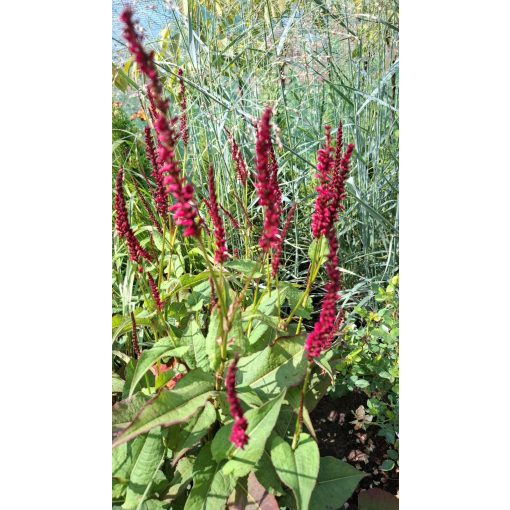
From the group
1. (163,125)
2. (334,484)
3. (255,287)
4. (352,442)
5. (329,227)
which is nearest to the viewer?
(163,125)

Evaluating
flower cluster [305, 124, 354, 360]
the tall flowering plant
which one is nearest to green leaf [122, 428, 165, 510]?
the tall flowering plant

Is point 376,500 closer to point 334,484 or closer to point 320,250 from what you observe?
point 334,484

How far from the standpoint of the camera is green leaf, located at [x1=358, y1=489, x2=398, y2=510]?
0.97m

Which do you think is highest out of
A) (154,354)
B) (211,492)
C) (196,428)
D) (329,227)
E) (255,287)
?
(329,227)

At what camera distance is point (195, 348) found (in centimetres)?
92

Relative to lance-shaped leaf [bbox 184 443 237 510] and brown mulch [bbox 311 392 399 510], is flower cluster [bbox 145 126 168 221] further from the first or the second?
brown mulch [bbox 311 392 399 510]

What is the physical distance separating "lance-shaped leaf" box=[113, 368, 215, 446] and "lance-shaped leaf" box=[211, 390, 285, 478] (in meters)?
0.07

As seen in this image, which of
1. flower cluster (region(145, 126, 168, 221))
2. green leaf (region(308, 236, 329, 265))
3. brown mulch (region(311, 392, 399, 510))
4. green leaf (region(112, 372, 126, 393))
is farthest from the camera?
brown mulch (region(311, 392, 399, 510))

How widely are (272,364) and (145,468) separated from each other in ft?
0.92

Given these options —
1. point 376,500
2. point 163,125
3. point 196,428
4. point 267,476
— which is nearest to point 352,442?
point 376,500
